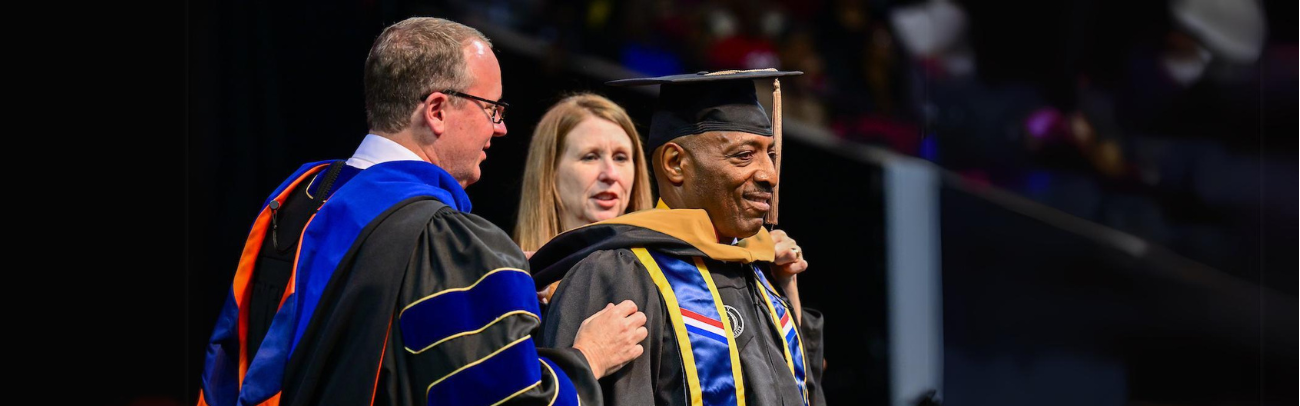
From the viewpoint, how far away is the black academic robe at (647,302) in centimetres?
244

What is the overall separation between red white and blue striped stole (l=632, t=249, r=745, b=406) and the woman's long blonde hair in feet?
3.48

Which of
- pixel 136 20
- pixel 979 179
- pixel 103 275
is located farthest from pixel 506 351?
pixel 979 179

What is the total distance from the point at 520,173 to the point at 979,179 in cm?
216

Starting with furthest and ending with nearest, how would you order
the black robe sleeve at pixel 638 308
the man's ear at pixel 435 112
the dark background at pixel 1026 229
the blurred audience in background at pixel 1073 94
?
the blurred audience in background at pixel 1073 94 → the dark background at pixel 1026 229 → the black robe sleeve at pixel 638 308 → the man's ear at pixel 435 112

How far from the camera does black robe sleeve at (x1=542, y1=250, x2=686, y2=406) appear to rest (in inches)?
95.5

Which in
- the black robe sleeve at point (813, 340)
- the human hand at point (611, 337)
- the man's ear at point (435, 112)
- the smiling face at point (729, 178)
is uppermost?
the man's ear at point (435, 112)

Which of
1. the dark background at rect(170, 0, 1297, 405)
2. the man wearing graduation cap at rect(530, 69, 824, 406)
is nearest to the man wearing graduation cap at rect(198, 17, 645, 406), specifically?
the man wearing graduation cap at rect(530, 69, 824, 406)

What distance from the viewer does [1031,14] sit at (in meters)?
5.31

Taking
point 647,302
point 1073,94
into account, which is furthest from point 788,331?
point 1073,94

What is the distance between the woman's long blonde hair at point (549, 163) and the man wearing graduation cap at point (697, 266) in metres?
0.85

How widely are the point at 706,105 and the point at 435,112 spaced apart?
0.65 meters

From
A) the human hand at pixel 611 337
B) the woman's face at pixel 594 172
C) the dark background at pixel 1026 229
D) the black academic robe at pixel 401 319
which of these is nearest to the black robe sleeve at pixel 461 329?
the black academic robe at pixel 401 319

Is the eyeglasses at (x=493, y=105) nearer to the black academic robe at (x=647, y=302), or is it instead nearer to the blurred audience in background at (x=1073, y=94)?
the black academic robe at (x=647, y=302)

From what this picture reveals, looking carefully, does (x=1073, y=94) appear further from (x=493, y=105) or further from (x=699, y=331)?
(x=493, y=105)
